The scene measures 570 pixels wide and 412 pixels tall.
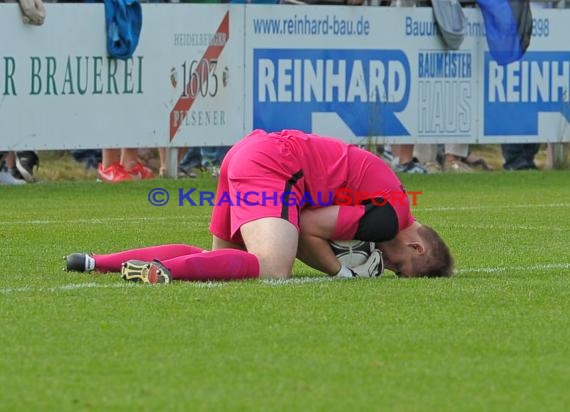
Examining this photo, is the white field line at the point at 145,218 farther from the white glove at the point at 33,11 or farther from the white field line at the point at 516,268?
the white field line at the point at 516,268

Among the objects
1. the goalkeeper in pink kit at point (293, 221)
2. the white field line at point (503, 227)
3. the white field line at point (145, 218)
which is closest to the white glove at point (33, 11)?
the white field line at point (145, 218)

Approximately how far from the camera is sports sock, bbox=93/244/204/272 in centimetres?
919

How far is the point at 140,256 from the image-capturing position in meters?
9.20

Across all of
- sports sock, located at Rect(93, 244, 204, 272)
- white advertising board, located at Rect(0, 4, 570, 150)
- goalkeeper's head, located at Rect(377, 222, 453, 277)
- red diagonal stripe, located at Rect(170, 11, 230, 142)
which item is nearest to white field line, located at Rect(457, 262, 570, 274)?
goalkeeper's head, located at Rect(377, 222, 453, 277)

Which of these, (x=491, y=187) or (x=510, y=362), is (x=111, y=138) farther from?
(x=510, y=362)

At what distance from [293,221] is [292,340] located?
201 centimetres

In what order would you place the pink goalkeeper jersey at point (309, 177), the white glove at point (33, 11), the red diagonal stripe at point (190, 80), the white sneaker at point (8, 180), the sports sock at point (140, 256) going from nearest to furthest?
1. the pink goalkeeper jersey at point (309, 177)
2. the sports sock at point (140, 256)
3. the white glove at point (33, 11)
4. the white sneaker at point (8, 180)
5. the red diagonal stripe at point (190, 80)

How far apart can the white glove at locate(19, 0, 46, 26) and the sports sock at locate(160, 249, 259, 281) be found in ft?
26.4

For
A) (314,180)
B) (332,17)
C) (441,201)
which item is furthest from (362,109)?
(314,180)

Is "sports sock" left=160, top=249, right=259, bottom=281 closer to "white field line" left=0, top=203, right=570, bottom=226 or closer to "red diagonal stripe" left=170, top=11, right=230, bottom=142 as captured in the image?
"white field line" left=0, top=203, right=570, bottom=226

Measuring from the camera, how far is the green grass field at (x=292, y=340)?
5.75m

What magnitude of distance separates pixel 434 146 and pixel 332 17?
221 cm

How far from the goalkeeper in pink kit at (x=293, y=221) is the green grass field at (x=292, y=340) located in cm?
15

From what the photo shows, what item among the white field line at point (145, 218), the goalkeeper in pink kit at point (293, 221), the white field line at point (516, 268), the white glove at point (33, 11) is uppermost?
the white glove at point (33, 11)
